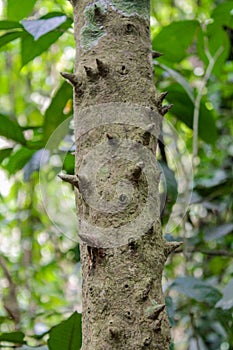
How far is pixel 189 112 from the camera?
1.07 metres

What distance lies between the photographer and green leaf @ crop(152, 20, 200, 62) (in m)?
1.02

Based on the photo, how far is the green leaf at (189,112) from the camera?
3.46ft

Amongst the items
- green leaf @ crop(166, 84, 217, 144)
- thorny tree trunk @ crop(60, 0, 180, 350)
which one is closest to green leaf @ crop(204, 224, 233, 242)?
green leaf @ crop(166, 84, 217, 144)

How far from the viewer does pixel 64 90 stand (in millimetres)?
979

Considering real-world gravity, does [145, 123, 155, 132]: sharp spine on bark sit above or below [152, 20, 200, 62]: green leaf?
above

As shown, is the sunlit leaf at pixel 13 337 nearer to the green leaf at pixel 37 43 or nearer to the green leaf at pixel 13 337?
the green leaf at pixel 13 337

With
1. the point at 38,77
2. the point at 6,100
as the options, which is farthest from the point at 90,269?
the point at 6,100

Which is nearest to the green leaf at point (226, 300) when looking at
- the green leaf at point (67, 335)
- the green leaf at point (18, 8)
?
the green leaf at point (67, 335)

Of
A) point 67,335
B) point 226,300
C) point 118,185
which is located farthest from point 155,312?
point 226,300

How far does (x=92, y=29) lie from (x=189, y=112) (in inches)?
21.7

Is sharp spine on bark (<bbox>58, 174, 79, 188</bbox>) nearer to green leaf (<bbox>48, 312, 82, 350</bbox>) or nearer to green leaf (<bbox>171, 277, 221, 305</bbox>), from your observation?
green leaf (<bbox>48, 312, 82, 350</bbox>)

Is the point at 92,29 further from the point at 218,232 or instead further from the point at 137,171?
the point at 218,232

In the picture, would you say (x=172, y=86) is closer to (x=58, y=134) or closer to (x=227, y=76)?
(x=58, y=134)

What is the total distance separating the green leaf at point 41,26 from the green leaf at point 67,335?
409 mm
